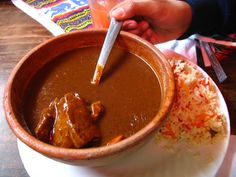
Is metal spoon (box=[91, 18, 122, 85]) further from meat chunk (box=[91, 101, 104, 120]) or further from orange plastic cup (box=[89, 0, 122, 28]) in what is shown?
orange plastic cup (box=[89, 0, 122, 28])

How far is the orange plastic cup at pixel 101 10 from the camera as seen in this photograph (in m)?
1.55

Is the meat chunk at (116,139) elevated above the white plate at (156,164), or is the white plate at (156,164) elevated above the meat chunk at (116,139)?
the meat chunk at (116,139)

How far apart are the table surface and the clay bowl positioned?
0.28 metres

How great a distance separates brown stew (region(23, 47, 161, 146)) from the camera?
3.12 feet

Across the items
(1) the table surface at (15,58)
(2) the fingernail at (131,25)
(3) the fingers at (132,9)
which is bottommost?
(1) the table surface at (15,58)

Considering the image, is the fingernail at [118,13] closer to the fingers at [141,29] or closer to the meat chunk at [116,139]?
the fingers at [141,29]

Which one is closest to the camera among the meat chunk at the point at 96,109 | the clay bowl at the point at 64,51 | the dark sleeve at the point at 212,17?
the clay bowl at the point at 64,51

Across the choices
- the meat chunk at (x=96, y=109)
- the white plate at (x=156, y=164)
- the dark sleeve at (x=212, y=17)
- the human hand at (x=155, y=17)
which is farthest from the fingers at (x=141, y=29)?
the white plate at (x=156, y=164)

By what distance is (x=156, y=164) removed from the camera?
3.19ft

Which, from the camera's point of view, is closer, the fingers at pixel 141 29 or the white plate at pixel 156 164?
the white plate at pixel 156 164

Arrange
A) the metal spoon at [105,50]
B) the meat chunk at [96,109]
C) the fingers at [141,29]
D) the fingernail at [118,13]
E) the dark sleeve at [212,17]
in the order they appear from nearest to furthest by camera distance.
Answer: the meat chunk at [96,109], the metal spoon at [105,50], the fingernail at [118,13], the fingers at [141,29], the dark sleeve at [212,17]

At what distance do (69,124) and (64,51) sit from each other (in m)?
0.39

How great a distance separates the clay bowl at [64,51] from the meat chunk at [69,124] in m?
0.06

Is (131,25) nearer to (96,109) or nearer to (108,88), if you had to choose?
(108,88)
